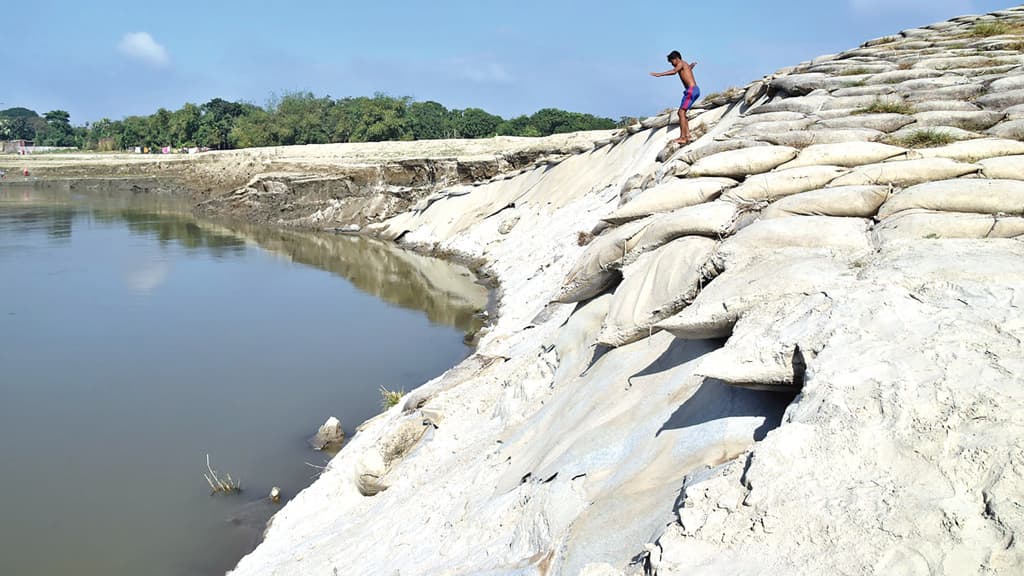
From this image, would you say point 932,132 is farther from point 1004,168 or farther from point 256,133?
point 256,133

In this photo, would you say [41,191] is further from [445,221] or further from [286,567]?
[286,567]

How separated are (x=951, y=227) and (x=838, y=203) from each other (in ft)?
2.70

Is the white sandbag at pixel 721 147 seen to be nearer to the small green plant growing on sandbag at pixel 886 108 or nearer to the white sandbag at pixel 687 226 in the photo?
the small green plant growing on sandbag at pixel 886 108

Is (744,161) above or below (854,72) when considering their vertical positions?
below

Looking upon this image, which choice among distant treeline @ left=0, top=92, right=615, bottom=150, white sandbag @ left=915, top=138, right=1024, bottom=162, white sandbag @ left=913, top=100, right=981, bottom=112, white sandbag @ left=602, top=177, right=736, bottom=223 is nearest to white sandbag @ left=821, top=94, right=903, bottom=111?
white sandbag @ left=913, top=100, right=981, bottom=112

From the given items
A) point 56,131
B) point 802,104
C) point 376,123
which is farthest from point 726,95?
point 56,131

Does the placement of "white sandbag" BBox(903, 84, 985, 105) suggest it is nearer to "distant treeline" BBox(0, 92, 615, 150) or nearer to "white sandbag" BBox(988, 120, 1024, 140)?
"white sandbag" BBox(988, 120, 1024, 140)

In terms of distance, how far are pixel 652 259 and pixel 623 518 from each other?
2.35 metres

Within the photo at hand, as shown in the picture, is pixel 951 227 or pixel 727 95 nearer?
pixel 951 227

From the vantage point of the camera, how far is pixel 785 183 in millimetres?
5723

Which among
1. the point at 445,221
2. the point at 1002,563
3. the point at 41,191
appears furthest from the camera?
the point at 41,191

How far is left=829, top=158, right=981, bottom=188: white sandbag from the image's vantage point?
524cm

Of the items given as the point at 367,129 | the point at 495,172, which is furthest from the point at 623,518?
the point at 367,129

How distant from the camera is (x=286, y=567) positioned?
218 inches
